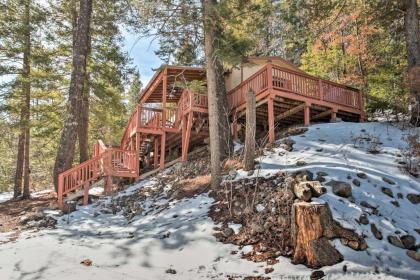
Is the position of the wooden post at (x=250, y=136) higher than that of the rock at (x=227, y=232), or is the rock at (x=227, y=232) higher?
the wooden post at (x=250, y=136)

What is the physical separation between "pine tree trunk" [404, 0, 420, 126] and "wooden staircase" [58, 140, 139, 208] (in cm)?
973

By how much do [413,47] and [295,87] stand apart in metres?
4.24

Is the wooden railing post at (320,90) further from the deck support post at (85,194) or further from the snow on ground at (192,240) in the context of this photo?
the deck support post at (85,194)

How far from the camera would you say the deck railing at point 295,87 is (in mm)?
12633

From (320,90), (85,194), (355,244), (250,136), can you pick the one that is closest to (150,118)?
(85,194)

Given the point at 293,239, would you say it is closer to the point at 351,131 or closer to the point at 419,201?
the point at 419,201

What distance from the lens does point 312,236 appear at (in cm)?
560

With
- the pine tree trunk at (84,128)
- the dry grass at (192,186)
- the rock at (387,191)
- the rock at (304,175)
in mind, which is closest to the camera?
the rock at (387,191)

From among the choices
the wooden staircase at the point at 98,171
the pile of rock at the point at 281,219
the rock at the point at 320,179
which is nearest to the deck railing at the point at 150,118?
the wooden staircase at the point at 98,171

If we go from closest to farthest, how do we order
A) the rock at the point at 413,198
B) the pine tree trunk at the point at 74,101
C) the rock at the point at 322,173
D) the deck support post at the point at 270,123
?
the rock at the point at 413,198
the rock at the point at 322,173
the deck support post at the point at 270,123
the pine tree trunk at the point at 74,101

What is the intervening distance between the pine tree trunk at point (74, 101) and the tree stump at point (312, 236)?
846cm

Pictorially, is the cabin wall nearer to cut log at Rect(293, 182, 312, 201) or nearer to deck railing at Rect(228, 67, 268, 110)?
deck railing at Rect(228, 67, 268, 110)

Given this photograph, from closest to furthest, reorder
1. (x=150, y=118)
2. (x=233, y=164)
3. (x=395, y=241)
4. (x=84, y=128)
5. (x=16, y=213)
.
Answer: (x=395, y=241) < (x=233, y=164) < (x=16, y=213) < (x=150, y=118) < (x=84, y=128)

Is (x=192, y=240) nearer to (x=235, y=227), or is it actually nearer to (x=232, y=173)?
(x=235, y=227)
